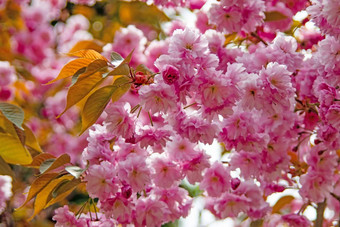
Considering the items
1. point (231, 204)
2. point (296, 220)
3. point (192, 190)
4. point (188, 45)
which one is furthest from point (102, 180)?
point (192, 190)

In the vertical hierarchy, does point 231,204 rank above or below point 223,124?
below

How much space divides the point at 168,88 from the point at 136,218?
42 centimetres

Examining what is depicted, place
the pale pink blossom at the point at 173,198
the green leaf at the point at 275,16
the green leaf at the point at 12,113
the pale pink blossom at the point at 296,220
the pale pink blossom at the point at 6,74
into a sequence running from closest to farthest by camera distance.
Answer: the green leaf at the point at 12,113, the pale pink blossom at the point at 173,198, the pale pink blossom at the point at 296,220, the green leaf at the point at 275,16, the pale pink blossom at the point at 6,74

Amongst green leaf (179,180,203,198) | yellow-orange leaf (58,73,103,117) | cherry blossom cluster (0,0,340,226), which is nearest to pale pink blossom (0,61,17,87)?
cherry blossom cluster (0,0,340,226)

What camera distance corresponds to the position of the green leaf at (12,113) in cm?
141

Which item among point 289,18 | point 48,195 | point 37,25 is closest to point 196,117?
point 48,195

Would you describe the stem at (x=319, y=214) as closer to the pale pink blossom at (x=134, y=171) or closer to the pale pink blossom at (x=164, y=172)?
the pale pink blossom at (x=164, y=172)

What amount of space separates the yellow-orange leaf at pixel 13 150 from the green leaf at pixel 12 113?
8 centimetres

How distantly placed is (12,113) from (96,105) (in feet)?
0.99

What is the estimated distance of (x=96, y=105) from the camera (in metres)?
1.28

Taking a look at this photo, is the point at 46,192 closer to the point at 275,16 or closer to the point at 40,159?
the point at 40,159

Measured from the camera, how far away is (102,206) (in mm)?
1375

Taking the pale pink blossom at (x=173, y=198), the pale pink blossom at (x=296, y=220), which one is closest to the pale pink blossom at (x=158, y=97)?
the pale pink blossom at (x=173, y=198)

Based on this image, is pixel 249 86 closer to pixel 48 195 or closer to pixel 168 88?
pixel 168 88
